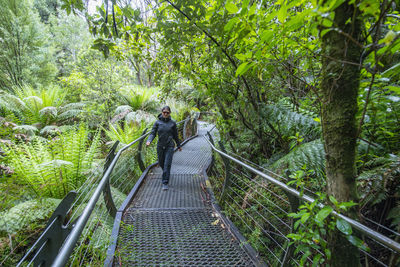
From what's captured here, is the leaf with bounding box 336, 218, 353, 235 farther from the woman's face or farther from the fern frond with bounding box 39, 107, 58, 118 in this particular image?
the fern frond with bounding box 39, 107, 58, 118

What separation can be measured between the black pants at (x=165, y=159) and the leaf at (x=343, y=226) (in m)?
3.58

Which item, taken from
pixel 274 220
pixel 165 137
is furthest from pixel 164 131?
pixel 274 220

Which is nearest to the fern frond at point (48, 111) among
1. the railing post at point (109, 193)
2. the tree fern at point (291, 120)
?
the railing post at point (109, 193)

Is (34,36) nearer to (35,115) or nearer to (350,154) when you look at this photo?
(35,115)

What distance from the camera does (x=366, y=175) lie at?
1.63 meters

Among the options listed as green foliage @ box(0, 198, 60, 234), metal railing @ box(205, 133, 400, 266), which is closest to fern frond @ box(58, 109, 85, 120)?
green foliage @ box(0, 198, 60, 234)

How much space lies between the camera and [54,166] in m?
3.26

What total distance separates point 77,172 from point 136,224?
5.67 feet

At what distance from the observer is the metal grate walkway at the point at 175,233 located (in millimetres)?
2223

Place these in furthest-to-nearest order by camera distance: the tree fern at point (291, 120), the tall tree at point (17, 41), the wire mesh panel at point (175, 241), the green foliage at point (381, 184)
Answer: the tall tree at point (17, 41)
the tree fern at point (291, 120)
the wire mesh panel at point (175, 241)
the green foliage at point (381, 184)

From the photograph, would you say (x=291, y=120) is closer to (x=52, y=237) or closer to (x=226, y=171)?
(x=226, y=171)

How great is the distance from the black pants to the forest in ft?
2.81

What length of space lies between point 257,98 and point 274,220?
2197 millimetres

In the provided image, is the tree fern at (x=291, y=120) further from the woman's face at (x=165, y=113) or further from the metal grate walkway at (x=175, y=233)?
the woman's face at (x=165, y=113)
